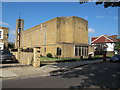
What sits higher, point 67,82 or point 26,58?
point 26,58

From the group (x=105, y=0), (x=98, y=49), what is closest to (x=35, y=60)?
(x=105, y=0)

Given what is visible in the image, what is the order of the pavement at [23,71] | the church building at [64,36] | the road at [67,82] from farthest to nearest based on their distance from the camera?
the church building at [64,36]
the pavement at [23,71]
the road at [67,82]

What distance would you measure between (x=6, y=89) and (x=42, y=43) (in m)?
26.7

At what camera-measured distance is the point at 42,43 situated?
31.6m

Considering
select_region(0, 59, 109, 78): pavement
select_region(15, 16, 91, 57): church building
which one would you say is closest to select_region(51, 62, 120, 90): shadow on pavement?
select_region(0, 59, 109, 78): pavement

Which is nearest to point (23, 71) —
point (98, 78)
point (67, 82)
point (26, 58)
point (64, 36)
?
point (26, 58)

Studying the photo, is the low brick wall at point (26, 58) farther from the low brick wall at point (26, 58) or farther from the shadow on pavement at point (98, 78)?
the shadow on pavement at point (98, 78)

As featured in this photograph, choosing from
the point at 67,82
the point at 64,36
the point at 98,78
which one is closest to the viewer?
the point at 67,82

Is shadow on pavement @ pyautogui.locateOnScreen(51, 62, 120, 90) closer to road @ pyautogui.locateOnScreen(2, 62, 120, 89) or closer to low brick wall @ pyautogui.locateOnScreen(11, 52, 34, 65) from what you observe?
road @ pyautogui.locateOnScreen(2, 62, 120, 89)

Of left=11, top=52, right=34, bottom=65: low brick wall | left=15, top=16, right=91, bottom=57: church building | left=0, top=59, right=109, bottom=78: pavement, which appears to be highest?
left=15, top=16, right=91, bottom=57: church building

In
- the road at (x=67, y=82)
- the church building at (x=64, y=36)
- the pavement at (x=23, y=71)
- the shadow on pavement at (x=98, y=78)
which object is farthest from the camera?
the church building at (x=64, y=36)

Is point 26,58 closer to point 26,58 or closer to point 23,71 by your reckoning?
point 26,58

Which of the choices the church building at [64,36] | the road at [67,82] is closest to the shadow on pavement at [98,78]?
the road at [67,82]

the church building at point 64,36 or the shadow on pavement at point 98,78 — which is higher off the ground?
the church building at point 64,36
